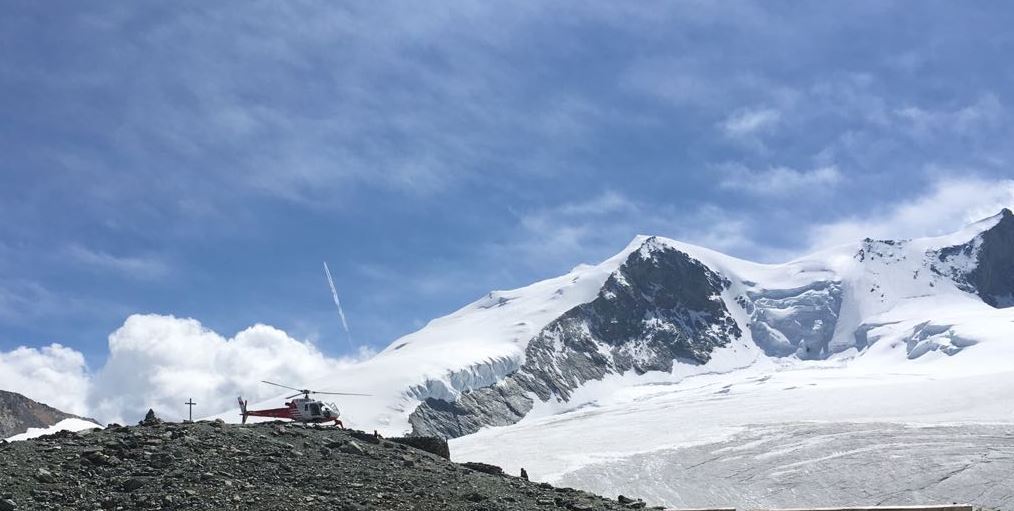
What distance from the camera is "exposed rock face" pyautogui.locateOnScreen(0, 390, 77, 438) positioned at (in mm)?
111875

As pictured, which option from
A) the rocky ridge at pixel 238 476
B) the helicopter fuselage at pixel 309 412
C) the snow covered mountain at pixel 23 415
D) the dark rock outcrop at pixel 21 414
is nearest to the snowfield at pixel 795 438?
the snow covered mountain at pixel 23 415

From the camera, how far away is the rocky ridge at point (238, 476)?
20266 millimetres

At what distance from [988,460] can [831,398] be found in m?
46.9

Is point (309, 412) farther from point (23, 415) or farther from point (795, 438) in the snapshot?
point (23, 415)

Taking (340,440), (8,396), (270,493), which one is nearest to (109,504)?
(270,493)

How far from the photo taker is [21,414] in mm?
116062

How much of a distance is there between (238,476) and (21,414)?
10738 centimetres

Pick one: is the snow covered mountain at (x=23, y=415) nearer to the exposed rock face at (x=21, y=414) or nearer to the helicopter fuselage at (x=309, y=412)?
the exposed rock face at (x=21, y=414)

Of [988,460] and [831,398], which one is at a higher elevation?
[831,398]

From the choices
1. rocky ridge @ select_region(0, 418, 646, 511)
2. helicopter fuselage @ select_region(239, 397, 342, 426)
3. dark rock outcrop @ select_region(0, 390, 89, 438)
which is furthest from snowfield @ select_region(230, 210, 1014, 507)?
rocky ridge @ select_region(0, 418, 646, 511)

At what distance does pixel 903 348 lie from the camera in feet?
638

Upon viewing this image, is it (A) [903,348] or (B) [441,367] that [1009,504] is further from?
(A) [903,348]

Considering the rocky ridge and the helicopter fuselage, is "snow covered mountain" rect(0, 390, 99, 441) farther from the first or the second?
the rocky ridge

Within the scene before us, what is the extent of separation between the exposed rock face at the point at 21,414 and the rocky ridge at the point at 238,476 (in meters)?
94.7
